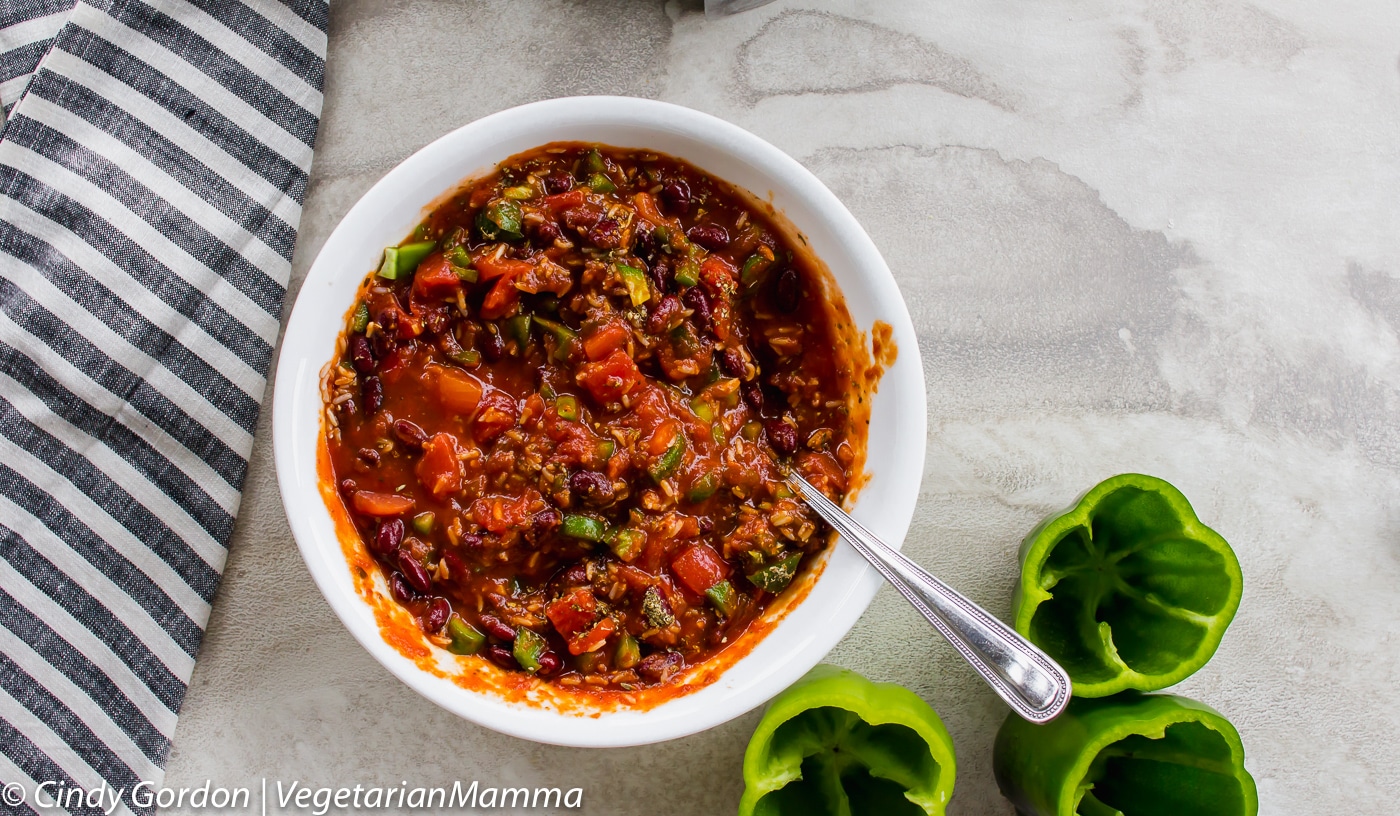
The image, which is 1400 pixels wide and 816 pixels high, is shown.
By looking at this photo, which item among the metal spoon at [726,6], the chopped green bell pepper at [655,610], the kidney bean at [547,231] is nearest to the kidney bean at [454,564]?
the chopped green bell pepper at [655,610]

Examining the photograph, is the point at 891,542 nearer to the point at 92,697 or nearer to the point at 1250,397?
the point at 1250,397

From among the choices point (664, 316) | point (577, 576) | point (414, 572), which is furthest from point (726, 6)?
point (414, 572)

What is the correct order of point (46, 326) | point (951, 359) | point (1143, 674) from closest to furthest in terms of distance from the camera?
point (1143, 674)
point (46, 326)
point (951, 359)

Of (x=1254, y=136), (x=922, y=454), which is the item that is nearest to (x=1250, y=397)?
(x=1254, y=136)

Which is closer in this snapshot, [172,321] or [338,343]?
[338,343]

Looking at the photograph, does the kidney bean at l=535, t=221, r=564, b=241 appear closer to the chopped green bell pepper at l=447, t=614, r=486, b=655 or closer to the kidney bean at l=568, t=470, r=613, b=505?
the kidney bean at l=568, t=470, r=613, b=505

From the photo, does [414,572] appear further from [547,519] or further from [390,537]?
[547,519]

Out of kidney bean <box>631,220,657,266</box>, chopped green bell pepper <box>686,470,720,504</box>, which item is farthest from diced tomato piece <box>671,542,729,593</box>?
kidney bean <box>631,220,657,266</box>
